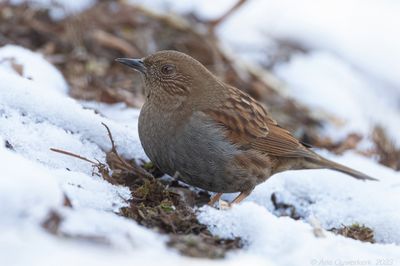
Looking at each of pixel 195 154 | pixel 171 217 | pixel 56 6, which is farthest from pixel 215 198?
pixel 56 6

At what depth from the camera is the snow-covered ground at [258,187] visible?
9.55 ft

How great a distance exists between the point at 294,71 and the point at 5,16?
3.70m

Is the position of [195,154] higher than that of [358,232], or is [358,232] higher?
[358,232]

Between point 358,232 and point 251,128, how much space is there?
56.3 inches

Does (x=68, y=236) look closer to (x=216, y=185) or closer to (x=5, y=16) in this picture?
(x=216, y=185)

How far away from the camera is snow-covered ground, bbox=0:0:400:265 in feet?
9.55

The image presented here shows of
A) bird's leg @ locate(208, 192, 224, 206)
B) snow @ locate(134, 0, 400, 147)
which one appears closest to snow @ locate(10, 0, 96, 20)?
snow @ locate(134, 0, 400, 147)

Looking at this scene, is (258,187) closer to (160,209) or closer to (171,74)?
(171,74)

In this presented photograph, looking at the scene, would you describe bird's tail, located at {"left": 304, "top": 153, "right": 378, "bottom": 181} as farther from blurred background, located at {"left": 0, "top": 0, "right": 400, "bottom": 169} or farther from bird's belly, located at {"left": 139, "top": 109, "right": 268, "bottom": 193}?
blurred background, located at {"left": 0, "top": 0, "right": 400, "bottom": 169}

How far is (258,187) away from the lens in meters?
5.54

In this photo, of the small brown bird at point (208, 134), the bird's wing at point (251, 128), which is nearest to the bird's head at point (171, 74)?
the small brown bird at point (208, 134)

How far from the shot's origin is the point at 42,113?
4762 mm

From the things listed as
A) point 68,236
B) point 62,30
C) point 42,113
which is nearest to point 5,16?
point 62,30

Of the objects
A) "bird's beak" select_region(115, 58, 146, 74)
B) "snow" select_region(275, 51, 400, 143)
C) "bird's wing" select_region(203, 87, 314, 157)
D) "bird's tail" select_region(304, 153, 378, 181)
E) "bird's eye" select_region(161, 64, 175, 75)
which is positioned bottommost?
"snow" select_region(275, 51, 400, 143)
